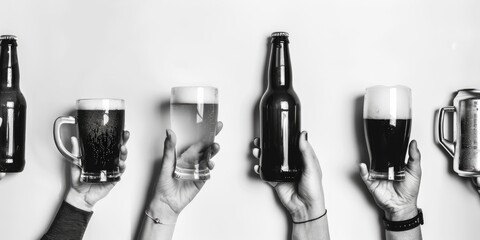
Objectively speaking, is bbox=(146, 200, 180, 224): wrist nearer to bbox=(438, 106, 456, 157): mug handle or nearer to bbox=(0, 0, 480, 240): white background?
bbox=(0, 0, 480, 240): white background

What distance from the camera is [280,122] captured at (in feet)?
4.75

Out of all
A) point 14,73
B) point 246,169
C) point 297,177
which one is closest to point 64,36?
point 14,73

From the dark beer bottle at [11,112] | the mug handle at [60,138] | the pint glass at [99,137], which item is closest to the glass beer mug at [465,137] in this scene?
the pint glass at [99,137]

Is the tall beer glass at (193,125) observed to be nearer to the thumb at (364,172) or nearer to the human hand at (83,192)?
the human hand at (83,192)

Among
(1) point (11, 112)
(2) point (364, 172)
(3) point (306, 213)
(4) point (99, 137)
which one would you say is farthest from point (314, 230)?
(1) point (11, 112)

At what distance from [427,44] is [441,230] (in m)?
0.67

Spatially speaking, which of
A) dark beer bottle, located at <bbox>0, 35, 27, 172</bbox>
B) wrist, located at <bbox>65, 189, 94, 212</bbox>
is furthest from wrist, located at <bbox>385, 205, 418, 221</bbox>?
dark beer bottle, located at <bbox>0, 35, 27, 172</bbox>

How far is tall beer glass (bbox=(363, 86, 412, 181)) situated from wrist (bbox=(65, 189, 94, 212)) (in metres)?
0.96

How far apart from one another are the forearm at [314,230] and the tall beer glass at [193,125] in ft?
1.24

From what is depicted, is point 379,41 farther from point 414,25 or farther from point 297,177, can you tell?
point 297,177

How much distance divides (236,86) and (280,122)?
262 millimetres

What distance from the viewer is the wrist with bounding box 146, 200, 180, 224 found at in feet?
5.01

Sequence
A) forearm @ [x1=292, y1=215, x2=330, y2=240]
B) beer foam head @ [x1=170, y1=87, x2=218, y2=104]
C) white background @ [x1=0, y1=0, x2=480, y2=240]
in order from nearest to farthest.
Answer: beer foam head @ [x1=170, y1=87, x2=218, y2=104]
forearm @ [x1=292, y1=215, x2=330, y2=240]
white background @ [x1=0, y1=0, x2=480, y2=240]

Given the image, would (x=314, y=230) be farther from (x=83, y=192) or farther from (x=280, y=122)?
(x=83, y=192)
